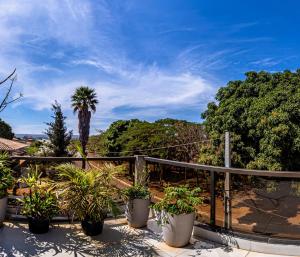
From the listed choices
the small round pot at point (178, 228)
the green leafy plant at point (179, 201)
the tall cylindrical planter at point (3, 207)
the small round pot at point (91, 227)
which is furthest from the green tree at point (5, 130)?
the small round pot at point (178, 228)

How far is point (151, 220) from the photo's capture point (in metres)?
4.82

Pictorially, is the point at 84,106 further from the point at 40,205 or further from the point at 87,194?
the point at 87,194

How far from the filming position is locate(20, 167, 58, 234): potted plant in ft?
13.5

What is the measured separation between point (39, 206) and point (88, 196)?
2.36ft

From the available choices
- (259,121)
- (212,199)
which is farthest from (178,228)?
(259,121)

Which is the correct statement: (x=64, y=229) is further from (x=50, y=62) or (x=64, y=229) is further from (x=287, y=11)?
(x=287, y=11)

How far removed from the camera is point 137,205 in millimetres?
4477

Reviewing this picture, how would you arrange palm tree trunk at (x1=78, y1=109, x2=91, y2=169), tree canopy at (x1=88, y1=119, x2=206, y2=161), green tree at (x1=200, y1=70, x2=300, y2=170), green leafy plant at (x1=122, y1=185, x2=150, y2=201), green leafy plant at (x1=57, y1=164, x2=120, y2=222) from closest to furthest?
green leafy plant at (x1=57, y1=164, x2=120, y2=222) → green leafy plant at (x1=122, y1=185, x2=150, y2=201) → green tree at (x1=200, y1=70, x2=300, y2=170) → tree canopy at (x1=88, y1=119, x2=206, y2=161) → palm tree trunk at (x1=78, y1=109, x2=91, y2=169)

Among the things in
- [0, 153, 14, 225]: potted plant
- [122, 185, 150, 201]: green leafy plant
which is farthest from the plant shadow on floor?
[122, 185, 150, 201]: green leafy plant

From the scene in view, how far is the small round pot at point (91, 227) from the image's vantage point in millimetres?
4105

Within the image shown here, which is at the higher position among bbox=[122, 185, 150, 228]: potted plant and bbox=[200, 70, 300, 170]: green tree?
bbox=[200, 70, 300, 170]: green tree

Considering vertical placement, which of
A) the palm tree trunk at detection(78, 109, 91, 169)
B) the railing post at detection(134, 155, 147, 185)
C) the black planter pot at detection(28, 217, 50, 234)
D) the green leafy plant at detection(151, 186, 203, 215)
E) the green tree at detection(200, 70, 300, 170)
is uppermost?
the palm tree trunk at detection(78, 109, 91, 169)

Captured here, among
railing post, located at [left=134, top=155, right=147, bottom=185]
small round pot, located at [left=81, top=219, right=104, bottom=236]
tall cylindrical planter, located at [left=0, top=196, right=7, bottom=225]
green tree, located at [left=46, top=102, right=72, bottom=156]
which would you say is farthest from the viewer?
green tree, located at [left=46, top=102, right=72, bottom=156]

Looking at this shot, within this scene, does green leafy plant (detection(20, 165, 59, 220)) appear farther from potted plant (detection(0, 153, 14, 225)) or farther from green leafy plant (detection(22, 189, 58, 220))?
potted plant (detection(0, 153, 14, 225))
